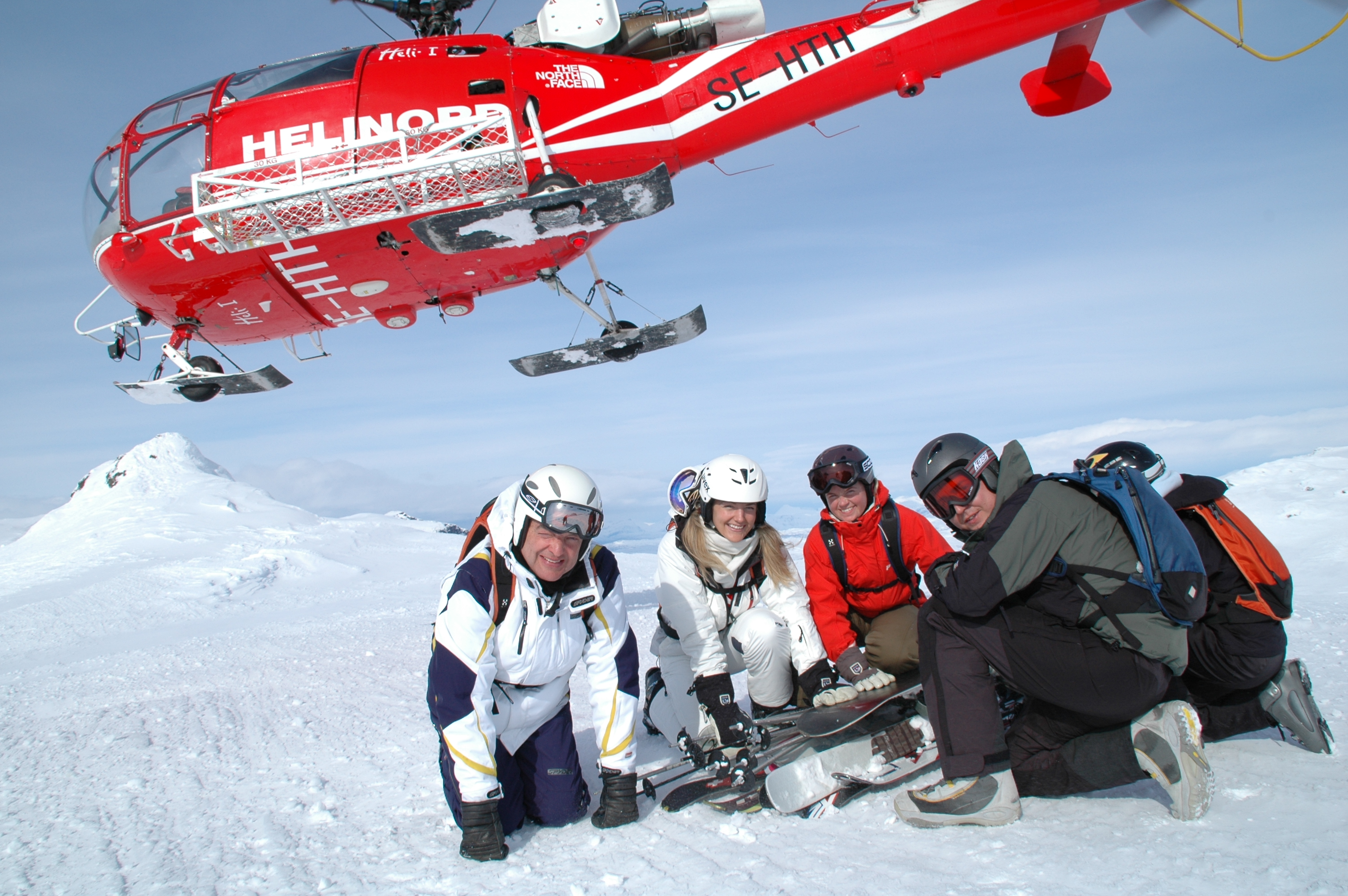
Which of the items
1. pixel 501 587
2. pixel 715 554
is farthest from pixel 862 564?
pixel 501 587

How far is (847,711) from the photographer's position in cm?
294

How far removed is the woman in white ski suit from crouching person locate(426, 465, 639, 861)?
61cm

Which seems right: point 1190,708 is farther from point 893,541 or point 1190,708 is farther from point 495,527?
point 495,527

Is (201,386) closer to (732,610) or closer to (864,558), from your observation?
(732,610)

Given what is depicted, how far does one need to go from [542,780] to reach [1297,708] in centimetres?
309

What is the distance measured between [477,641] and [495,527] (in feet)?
1.47

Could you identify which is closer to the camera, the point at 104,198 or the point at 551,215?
the point at 551,215

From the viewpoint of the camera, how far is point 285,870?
8.22 ft

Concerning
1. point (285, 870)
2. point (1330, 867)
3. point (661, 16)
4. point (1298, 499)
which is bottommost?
point (1298, 499)

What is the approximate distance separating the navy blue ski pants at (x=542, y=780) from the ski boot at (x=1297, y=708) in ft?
9.45

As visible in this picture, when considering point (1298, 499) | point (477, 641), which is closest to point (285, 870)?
point (477, 641)

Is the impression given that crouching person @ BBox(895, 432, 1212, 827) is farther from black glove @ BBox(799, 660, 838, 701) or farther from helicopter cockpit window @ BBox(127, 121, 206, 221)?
helicopter cockpit window @ BBox(127, 121, 206, 221)

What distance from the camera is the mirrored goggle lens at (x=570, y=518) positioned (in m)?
2.72

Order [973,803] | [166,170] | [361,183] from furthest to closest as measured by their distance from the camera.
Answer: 1. [166,170]
2. [361,183]
3. [973,803]
